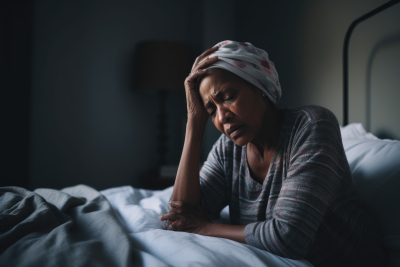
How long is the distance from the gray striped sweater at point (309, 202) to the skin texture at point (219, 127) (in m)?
0.06

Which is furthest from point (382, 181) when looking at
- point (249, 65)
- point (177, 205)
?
point (177, 205)

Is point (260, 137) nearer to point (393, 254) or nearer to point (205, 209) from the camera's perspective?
point (205, 209)

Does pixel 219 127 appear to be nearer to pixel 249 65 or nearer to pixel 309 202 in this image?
pixel 249 65

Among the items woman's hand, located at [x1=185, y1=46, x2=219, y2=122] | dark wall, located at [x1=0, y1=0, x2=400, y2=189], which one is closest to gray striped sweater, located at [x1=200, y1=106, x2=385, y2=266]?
woman's hand, located at [x1=185, y1=46, x2=219, y2=122]

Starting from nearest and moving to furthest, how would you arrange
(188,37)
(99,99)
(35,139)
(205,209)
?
(205,209) < (35,139) < (99,99) < (188,37)

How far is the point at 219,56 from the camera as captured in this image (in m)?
0.90

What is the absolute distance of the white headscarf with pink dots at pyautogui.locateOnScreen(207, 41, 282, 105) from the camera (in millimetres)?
874

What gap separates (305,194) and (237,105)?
32cm

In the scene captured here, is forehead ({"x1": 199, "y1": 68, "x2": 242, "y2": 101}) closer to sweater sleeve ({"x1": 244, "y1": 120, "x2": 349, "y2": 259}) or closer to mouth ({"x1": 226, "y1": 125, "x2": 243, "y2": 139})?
mouth ({"x1": 226, "y1": 125, "x2": 243, "y2": 139})

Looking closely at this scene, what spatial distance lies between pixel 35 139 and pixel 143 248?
6.80 feet

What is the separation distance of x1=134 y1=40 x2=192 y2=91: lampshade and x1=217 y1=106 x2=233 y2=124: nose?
5.13 feet

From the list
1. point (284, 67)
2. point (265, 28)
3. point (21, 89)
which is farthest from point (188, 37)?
point (21, 89)

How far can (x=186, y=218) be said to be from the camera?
921 mm

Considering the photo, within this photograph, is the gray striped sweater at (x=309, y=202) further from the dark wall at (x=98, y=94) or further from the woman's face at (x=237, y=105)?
the dark wall at (x=98, y=94)
